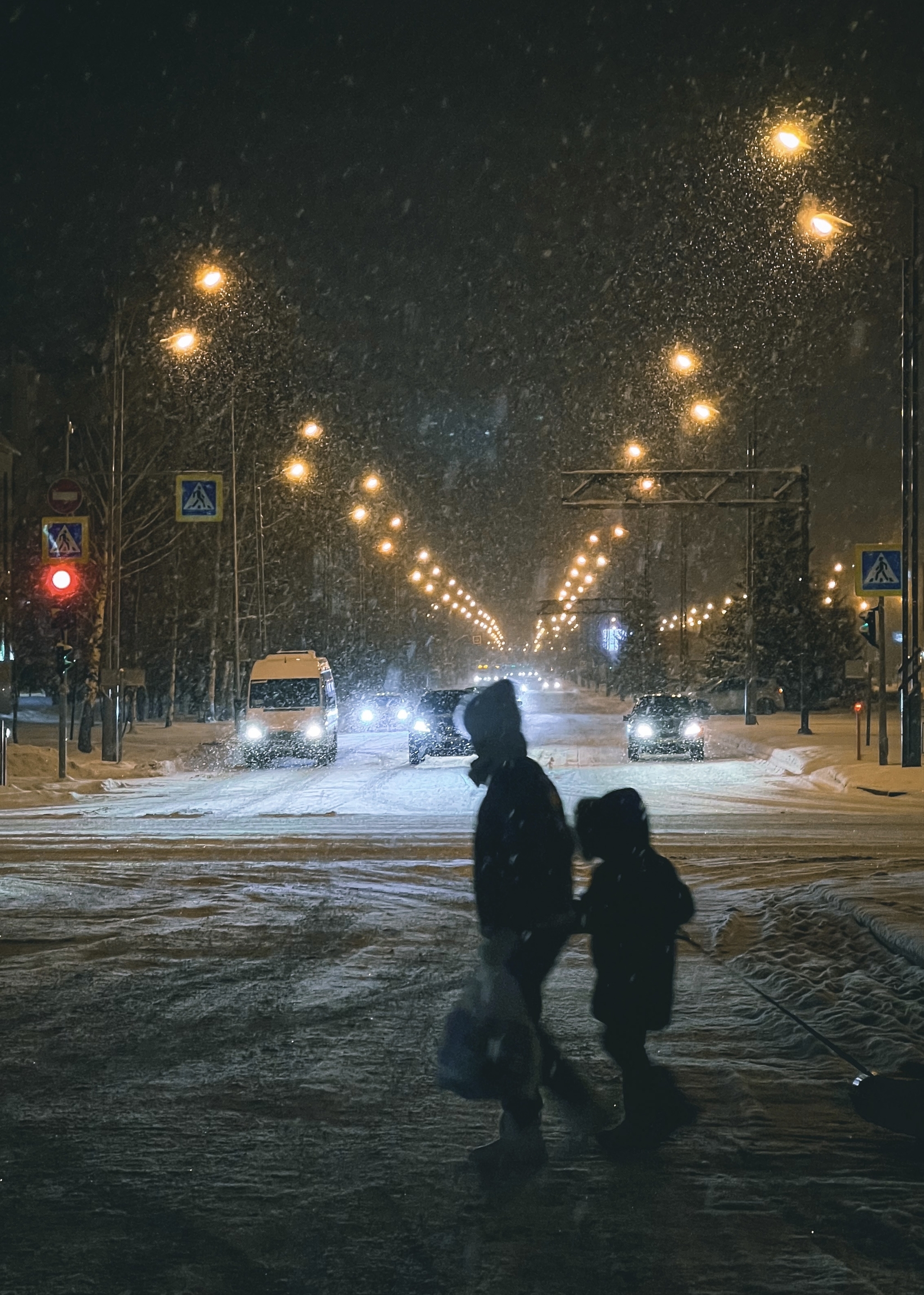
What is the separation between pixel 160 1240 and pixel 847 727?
4963 cm

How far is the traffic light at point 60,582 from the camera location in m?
26.8

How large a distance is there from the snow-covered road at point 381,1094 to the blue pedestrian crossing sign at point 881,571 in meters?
11.7

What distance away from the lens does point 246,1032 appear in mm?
7766

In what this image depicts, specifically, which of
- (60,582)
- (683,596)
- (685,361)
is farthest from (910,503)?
(683,596)

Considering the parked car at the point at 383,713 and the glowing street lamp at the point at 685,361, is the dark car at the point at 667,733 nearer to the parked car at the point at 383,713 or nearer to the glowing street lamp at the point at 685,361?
the glowing street lamp at the point at 685,361

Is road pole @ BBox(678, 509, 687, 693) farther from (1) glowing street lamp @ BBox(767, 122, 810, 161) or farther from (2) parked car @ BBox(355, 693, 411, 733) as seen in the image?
(1) glowing street lamp @ BBox(767, 122, 810, 161)

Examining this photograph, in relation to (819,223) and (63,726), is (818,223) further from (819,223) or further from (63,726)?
(63,726)

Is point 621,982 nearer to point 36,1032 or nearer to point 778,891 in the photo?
point 36,1032

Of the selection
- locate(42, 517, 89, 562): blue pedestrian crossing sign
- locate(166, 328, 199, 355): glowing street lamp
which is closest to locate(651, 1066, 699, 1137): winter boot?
locate(42, 517, 89, 562): blue pedestrian crossing sign

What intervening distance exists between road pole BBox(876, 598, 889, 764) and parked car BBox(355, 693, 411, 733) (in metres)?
39.0

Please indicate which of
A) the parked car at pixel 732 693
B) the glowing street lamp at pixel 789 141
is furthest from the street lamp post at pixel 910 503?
the parked car at pixel 732 693

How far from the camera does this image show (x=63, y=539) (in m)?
27.9

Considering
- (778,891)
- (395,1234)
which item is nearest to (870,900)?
(778,891)

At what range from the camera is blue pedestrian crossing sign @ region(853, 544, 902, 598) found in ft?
84.9
